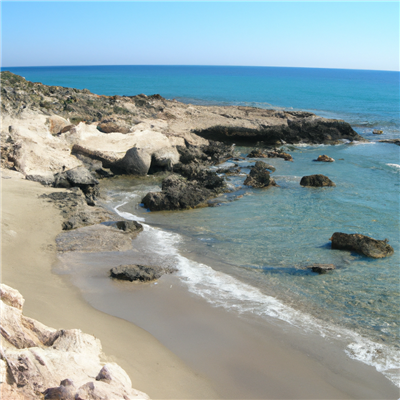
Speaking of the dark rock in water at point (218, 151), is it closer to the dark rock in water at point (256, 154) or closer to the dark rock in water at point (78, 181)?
the dark rock in water at point (256, 154)

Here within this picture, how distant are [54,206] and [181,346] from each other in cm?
655

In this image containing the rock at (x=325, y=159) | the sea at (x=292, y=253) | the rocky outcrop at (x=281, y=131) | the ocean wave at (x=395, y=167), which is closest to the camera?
the sea at (x=292, y=253)

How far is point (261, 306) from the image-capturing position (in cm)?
663

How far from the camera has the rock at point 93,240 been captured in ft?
27.9

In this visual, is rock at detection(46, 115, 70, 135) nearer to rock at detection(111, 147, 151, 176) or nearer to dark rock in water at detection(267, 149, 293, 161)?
rock at detection(111, 147, 151, 176)

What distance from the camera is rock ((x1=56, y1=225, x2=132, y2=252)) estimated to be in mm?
8500

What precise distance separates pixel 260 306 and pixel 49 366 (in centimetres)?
397

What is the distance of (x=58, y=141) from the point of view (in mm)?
16031

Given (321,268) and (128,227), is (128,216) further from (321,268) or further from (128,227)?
(321,268)

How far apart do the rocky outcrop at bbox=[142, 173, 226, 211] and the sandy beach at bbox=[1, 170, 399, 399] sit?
16.4 feet

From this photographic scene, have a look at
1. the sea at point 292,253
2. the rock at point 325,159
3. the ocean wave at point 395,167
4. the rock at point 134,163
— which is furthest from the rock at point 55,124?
the ocean wave at point 395,167

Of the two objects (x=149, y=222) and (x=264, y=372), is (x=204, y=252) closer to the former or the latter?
(x=149, y=222)

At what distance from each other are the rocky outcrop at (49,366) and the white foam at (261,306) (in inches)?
121

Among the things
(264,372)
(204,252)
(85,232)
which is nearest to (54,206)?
(85,232)
